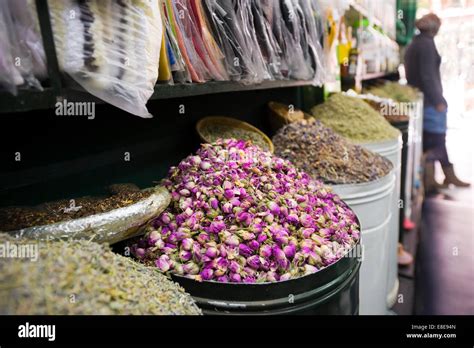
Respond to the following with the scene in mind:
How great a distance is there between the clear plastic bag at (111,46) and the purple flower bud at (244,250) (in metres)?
0.41

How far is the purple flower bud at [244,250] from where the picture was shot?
1.06 m

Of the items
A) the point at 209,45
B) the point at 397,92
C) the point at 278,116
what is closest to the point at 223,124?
the point at 278,116

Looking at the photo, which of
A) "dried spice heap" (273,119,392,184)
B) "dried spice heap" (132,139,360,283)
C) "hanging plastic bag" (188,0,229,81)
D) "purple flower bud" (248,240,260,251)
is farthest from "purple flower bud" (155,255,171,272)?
"dried spice heap" (273,119,392,184)

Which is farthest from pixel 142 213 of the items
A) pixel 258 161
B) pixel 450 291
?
pixel 450 291

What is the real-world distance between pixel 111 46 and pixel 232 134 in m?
1.00

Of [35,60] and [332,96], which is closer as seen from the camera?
[35,60]

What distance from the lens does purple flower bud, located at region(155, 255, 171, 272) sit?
3.40 feet

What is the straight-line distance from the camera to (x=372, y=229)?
181 centimetres

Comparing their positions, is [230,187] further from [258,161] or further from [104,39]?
[104,39]

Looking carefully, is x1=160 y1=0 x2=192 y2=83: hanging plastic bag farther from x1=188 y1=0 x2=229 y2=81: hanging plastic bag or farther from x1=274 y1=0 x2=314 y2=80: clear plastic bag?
x1=274 y1=0 x2=314 y2=80: clear plastic bag

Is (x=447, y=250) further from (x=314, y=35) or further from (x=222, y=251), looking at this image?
(x=222, y=251)

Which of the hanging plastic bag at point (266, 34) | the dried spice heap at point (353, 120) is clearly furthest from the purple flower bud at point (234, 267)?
the dried spice heap at point (353, 120)
